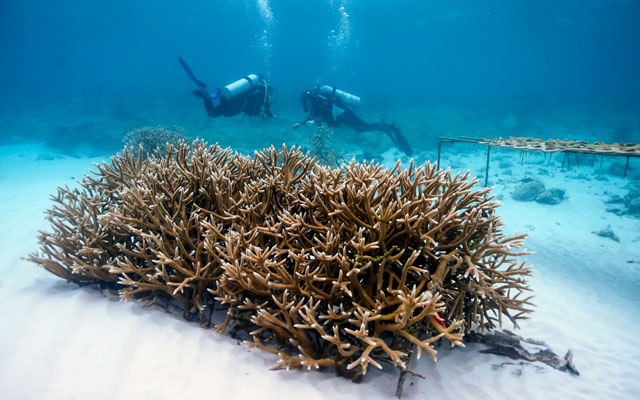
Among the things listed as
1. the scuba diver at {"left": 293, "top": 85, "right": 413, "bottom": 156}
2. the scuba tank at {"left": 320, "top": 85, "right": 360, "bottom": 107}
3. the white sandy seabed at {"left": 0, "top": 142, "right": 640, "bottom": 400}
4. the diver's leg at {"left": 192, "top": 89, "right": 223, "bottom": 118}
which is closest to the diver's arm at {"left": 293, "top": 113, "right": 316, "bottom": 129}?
the scuba diver at {"left": 293, "top": 85, "right": 413, "bottom": 156}

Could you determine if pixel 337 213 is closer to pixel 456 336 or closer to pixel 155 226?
pixel 456 336

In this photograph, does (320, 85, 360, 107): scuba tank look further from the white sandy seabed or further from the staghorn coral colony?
the white sandy seabed

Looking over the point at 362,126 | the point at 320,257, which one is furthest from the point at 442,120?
the point at 320,257

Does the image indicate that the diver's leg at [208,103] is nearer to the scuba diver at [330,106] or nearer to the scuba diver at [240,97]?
the scuba diver at [240,97]

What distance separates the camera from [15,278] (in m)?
3.62

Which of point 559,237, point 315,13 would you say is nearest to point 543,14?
point 315,13

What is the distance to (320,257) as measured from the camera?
7.16ft

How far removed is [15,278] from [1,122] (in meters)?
32.4

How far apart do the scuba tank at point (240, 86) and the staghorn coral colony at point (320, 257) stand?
9.10 metres

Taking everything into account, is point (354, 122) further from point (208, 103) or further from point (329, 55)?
point (329, 55)

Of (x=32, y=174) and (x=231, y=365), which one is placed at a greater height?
(x=32, y=174)

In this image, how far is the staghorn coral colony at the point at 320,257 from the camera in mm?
2193

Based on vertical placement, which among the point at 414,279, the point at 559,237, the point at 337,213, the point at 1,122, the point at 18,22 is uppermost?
the point at 18,22

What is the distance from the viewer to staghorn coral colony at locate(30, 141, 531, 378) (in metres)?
2.19
